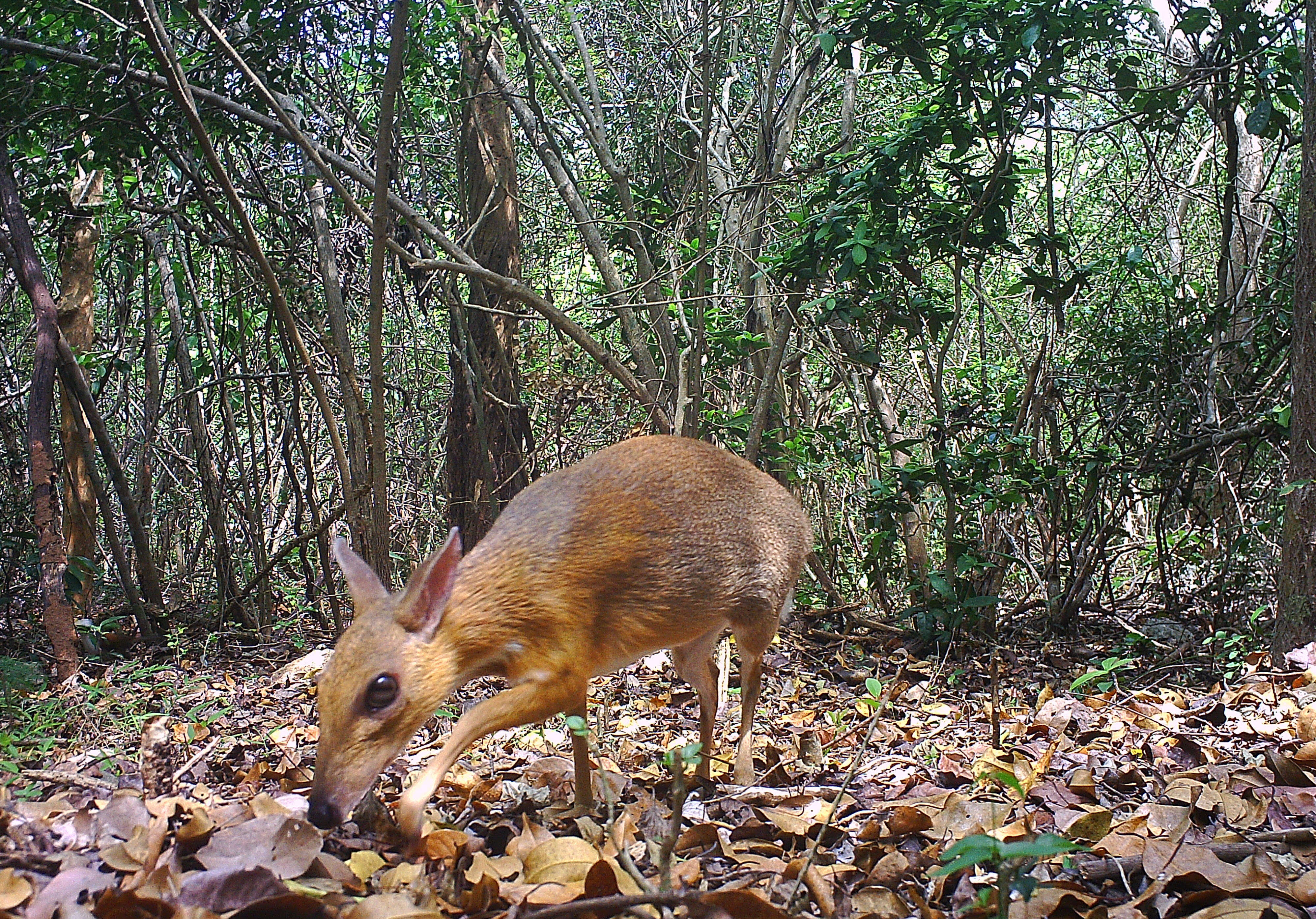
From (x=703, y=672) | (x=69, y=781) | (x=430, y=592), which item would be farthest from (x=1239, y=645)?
(x=69, y=781)

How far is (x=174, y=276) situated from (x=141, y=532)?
2.04 m

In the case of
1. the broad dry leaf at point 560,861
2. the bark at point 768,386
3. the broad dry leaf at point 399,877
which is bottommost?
the broad dry leaf at point 560,861

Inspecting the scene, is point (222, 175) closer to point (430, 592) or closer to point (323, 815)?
point (430, 592)

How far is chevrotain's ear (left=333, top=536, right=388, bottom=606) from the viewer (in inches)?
127

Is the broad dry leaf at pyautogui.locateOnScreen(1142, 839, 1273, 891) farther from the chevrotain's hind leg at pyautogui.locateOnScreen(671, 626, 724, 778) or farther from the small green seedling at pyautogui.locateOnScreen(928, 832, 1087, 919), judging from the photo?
the chevrotain's hind leg at pyautogui.locateOnScreen(671, 626, 724, 778)

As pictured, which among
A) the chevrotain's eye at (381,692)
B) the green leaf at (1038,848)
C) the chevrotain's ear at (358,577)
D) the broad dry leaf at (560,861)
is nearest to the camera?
the green leaf at (1038,848)

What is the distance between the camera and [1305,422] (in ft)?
15.4

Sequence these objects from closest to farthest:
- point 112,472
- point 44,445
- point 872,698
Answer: point 872,698
point 44,445
point 112,472

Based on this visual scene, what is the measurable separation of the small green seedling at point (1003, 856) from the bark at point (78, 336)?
5776 mm

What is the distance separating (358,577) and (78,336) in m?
5.17

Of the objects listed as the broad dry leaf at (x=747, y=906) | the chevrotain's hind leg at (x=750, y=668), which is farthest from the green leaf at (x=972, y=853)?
the chevrotain's hind leg at (x=750, y=668)

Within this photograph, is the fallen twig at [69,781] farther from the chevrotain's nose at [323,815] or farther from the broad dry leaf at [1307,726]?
the broad dry leaf at [1307,726]

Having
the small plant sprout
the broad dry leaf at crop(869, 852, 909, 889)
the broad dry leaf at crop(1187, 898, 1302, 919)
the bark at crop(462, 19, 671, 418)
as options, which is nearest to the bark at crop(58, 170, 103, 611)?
the bark at crop(462, 19, 671, 418)

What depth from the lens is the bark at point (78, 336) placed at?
6652 millimetres
